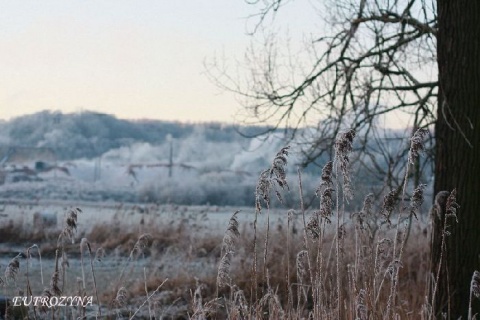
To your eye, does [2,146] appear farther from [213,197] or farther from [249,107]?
[249,107]

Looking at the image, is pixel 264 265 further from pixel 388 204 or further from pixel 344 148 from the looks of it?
pixel 344 148

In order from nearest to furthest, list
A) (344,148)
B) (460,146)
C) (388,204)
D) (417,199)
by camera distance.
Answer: (344,148), (417,199), (388,204), (460,146)

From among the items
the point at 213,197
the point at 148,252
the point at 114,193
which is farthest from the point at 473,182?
the point at 114,193

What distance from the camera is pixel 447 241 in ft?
21.3

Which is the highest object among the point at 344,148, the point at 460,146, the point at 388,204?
the point at 460,146

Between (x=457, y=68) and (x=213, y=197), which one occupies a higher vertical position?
(x=457, y=68)

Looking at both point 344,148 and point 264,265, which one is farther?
point 264,265

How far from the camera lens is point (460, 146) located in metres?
6.57

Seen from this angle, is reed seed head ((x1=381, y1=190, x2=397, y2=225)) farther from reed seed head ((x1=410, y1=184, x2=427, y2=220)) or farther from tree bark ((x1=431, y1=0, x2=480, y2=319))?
tree bark ((x1=431, y1=0, x2=480, y2=319))

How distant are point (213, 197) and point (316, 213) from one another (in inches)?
629

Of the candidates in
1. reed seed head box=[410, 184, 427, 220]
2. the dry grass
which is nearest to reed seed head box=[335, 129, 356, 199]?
the dry grass

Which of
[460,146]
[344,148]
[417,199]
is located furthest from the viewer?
[460,146]

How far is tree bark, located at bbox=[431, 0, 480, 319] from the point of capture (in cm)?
642

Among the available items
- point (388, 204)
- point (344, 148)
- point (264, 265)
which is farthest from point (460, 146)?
point (344, 148)
